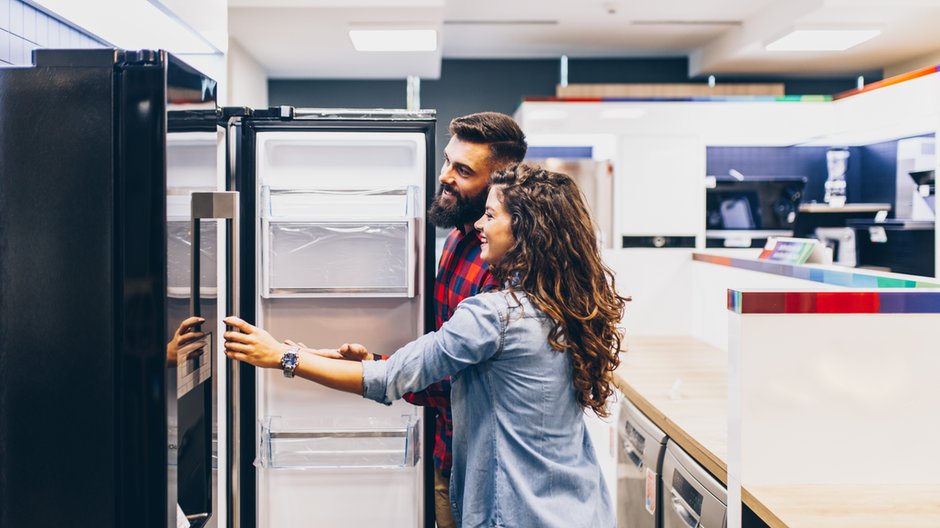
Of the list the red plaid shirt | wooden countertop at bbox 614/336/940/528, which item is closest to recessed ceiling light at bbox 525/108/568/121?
wooden countertop at bbox 614/336/940/528

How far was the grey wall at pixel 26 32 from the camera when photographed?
162 centimetres

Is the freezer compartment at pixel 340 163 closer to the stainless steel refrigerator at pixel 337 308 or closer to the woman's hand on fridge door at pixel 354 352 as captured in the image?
the stainless steel refrigerator at pixel 337 308

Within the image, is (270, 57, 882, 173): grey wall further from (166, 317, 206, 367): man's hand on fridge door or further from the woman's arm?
(166, 317, 206, 367): man's hand on fridge door

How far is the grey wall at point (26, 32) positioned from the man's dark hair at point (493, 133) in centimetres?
99

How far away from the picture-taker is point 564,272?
57.7 inches

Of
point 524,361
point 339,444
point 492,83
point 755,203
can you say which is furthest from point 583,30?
point 524,361

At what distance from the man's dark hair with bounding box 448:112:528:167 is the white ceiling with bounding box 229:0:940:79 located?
268 cm

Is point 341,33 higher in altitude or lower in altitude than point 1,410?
higher

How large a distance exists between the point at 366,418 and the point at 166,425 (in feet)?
3.60

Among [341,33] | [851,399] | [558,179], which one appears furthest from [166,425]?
[341,33]

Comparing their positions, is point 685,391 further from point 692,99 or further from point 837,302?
point 692,99

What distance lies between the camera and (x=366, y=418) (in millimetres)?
2277

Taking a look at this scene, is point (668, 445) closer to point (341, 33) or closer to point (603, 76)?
point (341, 33)

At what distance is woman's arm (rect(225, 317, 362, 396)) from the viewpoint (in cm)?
145
